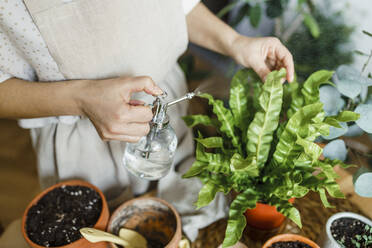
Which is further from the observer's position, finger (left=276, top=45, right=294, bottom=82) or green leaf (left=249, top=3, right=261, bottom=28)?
green leaf (left=249, top=3, right=261, bottom=28)

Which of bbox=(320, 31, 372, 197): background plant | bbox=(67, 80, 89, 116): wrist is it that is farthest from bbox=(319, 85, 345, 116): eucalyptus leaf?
bbox=(67, 80, 89, 116): wrist

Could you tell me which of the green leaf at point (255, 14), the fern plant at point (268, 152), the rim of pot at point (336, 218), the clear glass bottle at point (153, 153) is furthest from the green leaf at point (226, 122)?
the green leaf at point (255, 14)

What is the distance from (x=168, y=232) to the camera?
587 mm

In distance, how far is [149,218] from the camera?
1.97 feet

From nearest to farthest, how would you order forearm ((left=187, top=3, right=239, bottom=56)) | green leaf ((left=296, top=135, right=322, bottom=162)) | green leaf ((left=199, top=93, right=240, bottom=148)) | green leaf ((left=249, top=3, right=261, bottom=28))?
green leaf ((left=296, top=135, right=322, bottom=162)) < green leaf ((left=199, top=93, right=240, bottom=148)) < forearm ((left=187, top=3, right=239, bottom=56)) < green leaf ((left=249, top=3, right=261, bottom=28))

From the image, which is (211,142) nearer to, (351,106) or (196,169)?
(196,169)

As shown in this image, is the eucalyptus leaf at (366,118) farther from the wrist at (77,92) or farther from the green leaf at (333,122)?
the wrist at (77,92)

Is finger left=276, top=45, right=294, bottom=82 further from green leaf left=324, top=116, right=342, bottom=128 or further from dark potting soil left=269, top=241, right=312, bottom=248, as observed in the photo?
dark potting soil left=269, top=241, right=312, bottom=248

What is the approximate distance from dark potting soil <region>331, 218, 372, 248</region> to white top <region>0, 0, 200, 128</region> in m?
0.58

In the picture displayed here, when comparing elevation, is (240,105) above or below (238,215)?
above

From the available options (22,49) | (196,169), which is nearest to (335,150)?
(196,169)

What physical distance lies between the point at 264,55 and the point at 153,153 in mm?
332

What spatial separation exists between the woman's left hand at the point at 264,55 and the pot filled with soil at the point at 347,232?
0.29 meters

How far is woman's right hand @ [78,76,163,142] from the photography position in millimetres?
477
